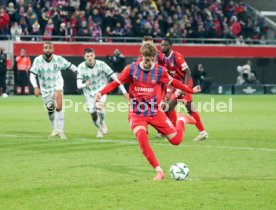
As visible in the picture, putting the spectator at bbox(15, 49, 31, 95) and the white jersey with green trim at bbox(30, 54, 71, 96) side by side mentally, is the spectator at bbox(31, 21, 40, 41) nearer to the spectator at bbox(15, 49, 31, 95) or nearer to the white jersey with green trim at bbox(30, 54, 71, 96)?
the spectator at bbox(15, 49, 31, 95)

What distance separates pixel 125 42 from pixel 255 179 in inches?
1132

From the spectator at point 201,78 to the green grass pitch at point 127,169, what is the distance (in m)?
17.1

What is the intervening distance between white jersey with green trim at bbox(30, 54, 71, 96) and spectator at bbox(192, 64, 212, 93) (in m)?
21.2

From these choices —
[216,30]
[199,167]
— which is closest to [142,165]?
[199,167]

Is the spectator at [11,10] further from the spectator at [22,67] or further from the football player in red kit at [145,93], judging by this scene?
the football player in red kit at [145,93]

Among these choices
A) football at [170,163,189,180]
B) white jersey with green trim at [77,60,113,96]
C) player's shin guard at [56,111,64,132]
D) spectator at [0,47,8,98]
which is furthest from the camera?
spectator at [0,47,8,98]

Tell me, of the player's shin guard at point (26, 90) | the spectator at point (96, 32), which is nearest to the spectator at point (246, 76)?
the spectator at point (96, 32)

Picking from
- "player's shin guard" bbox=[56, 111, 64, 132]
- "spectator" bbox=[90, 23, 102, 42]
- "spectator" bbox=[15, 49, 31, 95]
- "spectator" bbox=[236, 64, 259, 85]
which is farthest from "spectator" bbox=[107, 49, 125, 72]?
"player's shin guard" bbox=[56, 111, 64, 132]

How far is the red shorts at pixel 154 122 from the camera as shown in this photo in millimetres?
11609

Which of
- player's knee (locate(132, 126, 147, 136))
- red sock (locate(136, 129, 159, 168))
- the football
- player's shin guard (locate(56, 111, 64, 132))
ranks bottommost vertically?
player's shin guard (locate(56, 111, 64, 132))

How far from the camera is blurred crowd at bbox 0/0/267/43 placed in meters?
36.4

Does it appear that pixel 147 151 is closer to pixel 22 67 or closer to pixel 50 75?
pixel 50 75

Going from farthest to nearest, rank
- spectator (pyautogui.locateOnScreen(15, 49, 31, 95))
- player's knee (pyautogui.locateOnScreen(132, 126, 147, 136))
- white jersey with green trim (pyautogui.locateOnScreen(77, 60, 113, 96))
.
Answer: spectator (pyautogui.locateOnScreen(15, 49, 31, 95)), white jersey with green trim (pyautogui.locateOnScreen(77, 60, 113, 96)), player's knee (pyautogui.locateOnScreen(132, 126, 147, 136))

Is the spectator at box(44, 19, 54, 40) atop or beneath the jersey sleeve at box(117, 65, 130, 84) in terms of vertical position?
beneath
